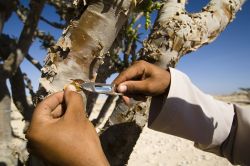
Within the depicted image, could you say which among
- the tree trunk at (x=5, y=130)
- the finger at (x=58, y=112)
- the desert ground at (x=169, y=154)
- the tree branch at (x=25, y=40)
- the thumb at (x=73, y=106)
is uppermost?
the thumb at (x=73, y=106)

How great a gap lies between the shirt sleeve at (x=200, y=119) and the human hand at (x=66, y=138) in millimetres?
779

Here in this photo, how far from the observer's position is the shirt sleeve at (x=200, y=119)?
2.05m

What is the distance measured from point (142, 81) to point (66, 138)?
73cm

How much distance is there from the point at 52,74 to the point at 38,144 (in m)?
0.73

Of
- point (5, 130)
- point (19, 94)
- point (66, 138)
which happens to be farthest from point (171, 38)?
point (19, 94)

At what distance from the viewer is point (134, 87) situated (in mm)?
1852

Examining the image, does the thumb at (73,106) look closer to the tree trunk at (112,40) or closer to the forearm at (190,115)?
the tree trunk at (112,40)

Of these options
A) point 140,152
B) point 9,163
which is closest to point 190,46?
point 9,163

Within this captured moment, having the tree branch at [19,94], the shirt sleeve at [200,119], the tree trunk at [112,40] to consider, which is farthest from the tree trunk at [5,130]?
the shirt sleeve at [200,119]

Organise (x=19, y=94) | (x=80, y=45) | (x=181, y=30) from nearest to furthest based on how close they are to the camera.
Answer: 1. (x=80, y=45)
2. (x=181, y=30)
3. (x=19, y=94)

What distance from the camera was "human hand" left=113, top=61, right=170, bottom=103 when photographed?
1.84 meters

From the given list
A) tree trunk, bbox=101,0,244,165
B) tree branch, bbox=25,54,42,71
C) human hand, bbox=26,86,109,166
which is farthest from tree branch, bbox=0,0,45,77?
human hand, bbox=26,86,109,166

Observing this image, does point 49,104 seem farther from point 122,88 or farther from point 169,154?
point 169,154

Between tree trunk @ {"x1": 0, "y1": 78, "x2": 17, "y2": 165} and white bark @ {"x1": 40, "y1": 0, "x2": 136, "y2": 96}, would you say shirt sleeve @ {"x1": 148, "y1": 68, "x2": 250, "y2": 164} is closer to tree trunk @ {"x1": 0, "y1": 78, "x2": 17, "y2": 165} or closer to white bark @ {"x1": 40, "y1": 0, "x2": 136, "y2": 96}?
white bark @ {"x1": 40, "y1": 0, "x2": 136, "y2": 96}
